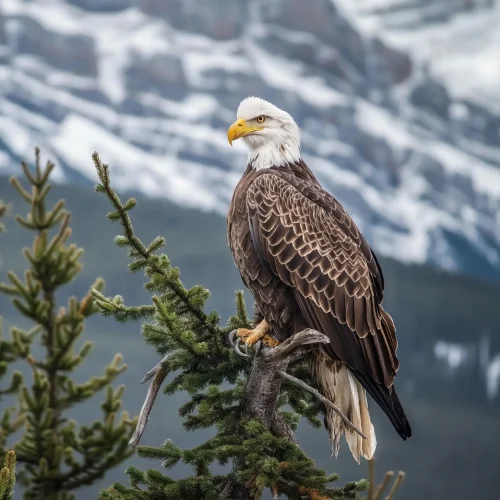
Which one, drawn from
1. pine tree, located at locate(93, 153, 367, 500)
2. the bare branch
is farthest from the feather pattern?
the bare branch

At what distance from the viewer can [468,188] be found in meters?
33.8

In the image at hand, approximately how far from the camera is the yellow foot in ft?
14.6

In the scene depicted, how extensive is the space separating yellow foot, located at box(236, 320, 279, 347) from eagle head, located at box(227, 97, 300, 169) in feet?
3.49

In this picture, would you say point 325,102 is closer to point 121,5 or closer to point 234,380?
point 121,5

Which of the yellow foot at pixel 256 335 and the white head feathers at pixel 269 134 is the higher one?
the white head feathers at pixel 269 134

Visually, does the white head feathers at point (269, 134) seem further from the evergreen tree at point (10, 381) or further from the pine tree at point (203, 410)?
the evergreen tree at point (10, 381)

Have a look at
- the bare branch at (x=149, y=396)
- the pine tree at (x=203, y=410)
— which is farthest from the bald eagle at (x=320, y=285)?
the bare branch at (x=149, y=396)

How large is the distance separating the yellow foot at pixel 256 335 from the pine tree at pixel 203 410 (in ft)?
0.48

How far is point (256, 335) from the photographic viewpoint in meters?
4.54

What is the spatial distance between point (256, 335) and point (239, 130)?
1338 mm

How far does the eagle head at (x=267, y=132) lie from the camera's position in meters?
4.99

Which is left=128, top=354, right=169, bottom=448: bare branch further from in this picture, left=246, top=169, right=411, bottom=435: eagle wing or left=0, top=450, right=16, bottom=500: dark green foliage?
left=0, top=450, right=16, bottom=500: dark green foliage

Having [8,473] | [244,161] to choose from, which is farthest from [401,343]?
[8,473]

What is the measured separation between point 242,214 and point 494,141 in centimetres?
3234
